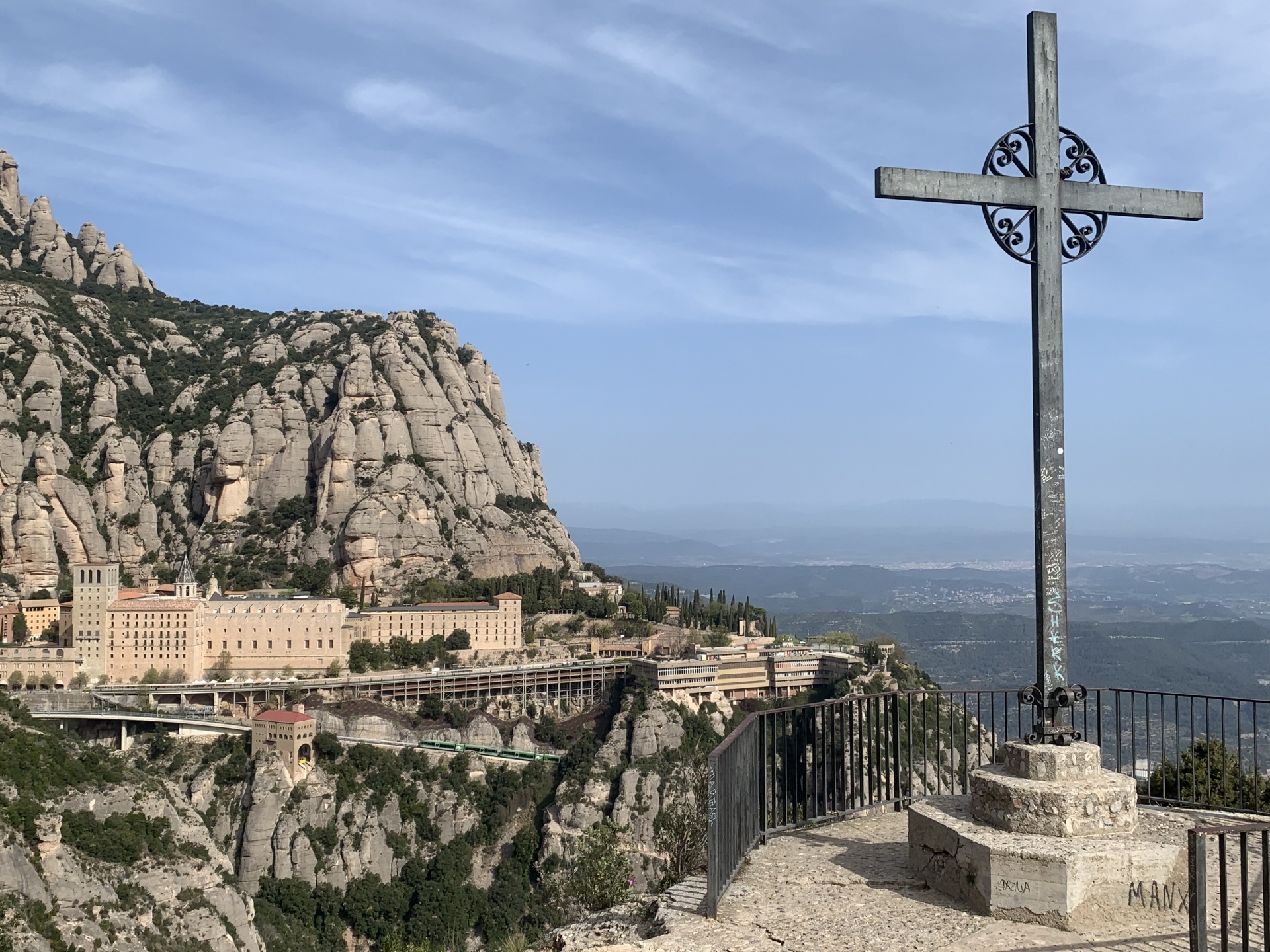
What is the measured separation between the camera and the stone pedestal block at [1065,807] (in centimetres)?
698

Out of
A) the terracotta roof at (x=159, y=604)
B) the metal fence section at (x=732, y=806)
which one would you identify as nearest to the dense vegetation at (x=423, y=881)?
the terracotta roof at (x=159, y=604)

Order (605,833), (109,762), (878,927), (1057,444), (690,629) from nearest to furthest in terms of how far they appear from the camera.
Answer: (878,927) → (1057,444) → (605,833) → (109,762) → (690,629)

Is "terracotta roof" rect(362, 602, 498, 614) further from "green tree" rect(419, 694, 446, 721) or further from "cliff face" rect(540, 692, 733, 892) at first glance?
"cliff face" rect(540, 692, 733, 892)

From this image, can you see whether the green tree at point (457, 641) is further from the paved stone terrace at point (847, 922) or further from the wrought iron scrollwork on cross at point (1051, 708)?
the wrought iron scrollwork on cross at point (1051, 708)

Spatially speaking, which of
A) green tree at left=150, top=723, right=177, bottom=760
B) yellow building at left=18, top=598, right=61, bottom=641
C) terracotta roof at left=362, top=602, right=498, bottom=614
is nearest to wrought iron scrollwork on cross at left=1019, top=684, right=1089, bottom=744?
green tree at left=150, top=723, right=177, bottom=760

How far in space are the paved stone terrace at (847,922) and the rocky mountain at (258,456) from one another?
86305mm

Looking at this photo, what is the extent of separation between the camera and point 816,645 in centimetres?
8650

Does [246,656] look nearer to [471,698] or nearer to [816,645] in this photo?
[471,698]

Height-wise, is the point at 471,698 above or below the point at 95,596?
below

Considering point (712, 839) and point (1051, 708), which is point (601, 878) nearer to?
point (712, 839)

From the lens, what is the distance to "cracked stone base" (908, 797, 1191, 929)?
6.57 metres

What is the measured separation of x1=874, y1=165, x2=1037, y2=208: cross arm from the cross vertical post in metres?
0.14

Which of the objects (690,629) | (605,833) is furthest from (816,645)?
(605,833)

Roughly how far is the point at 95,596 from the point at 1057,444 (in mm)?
76138
